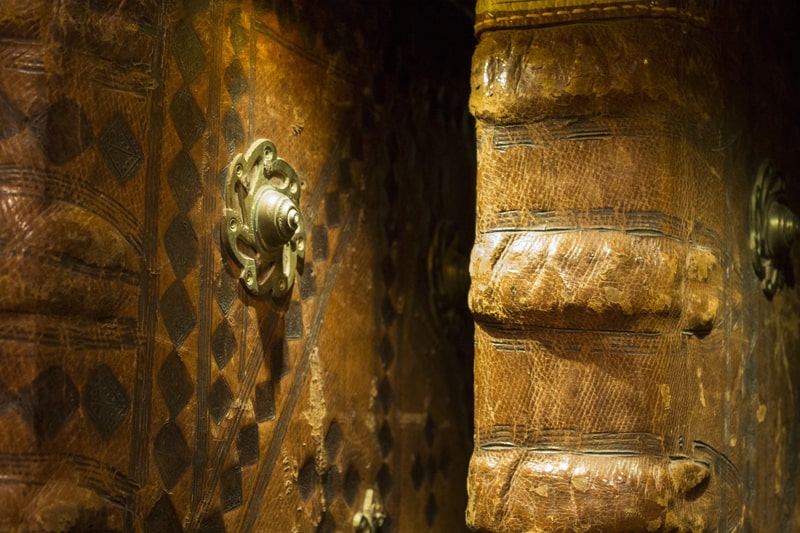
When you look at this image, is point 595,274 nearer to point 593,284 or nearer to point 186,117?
point 593,284

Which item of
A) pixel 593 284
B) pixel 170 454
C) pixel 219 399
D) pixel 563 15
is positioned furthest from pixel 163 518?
pixel 563 15

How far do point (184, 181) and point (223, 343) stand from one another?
25 centimetres

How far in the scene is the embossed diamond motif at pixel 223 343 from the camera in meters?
1.47

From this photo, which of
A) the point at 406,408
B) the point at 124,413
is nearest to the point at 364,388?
the point at 406,408

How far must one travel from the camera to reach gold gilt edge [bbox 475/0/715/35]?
1377 mm

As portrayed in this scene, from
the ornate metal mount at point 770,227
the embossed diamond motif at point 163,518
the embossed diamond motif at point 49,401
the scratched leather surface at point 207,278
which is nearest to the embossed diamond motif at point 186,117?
the scratched leather surface at point 207,278

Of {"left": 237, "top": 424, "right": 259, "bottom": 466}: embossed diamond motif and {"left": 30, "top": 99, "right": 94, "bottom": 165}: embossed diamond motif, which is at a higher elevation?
{"left": 30, "top": 99, "right": 94, "bottom": 165}: embossed diamond motif

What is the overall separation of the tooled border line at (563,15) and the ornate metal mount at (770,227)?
1.39ft

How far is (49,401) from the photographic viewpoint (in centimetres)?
120

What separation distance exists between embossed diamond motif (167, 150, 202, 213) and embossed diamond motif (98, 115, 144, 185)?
0.07 meters

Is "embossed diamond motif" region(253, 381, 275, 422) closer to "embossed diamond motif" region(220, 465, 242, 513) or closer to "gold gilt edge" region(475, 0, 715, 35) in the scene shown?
"embossed diamond motif" region(220, 465, 242, 513)

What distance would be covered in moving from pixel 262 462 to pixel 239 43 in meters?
A: 0.65

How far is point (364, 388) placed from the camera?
1871 millimetres

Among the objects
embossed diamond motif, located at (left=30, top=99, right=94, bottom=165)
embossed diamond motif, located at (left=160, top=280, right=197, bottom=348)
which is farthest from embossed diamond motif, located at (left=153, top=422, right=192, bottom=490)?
embossed diamond motif, located at (left=30, top=99, right=94, bottom=165)
